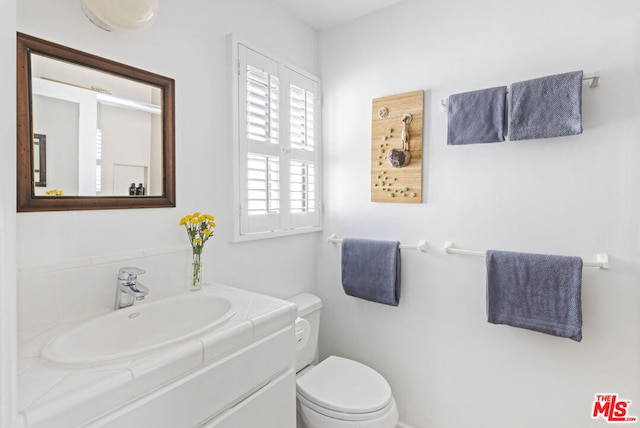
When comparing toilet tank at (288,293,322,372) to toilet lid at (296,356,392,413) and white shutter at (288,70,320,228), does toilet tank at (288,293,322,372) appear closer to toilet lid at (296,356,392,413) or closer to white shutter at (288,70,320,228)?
toilet lid at (296,356,392,413)

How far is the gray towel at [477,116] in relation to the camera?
4.97ft

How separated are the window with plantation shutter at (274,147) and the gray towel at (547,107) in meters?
1.12

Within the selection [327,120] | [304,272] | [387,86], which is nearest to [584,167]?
[387,86]

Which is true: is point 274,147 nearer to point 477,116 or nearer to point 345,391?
→ point 477,116

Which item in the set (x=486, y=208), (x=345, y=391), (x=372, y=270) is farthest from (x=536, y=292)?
(x=345, y=391)

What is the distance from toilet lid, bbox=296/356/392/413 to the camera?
1470 millimetres

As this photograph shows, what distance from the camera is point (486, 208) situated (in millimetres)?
1633

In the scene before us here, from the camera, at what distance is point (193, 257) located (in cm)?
147

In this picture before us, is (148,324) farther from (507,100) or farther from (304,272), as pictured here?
(507,100)

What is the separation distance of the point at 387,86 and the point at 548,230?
1.11m

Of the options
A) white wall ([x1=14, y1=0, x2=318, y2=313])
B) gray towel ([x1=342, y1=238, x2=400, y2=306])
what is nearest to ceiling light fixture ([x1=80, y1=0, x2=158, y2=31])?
white wall ([x1=14, y1=0, x2=318, y2=313])

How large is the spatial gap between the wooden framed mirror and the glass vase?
0.85ft

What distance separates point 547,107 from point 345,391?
5.10ft

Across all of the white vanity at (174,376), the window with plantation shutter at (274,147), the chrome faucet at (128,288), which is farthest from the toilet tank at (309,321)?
the chrome faucet at (128,288)
